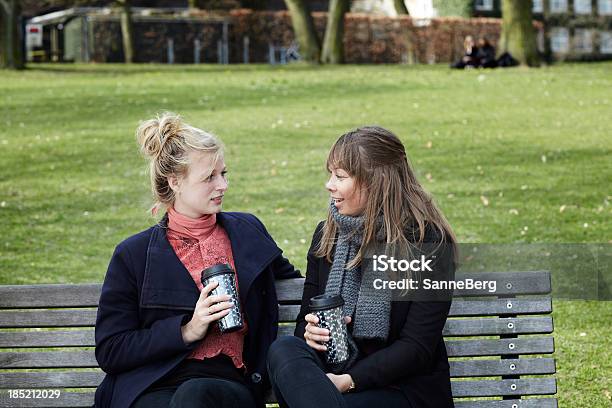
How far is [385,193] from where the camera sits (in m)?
4.31

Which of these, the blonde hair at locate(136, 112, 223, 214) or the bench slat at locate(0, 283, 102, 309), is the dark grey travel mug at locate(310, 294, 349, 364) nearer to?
the blonde hair at locate(136, 112, 223, 214)

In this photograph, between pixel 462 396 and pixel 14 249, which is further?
pixel 14 249

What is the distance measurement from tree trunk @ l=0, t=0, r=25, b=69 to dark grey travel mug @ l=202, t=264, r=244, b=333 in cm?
2486

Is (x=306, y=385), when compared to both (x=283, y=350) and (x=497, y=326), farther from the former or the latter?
(x=497, y=326)

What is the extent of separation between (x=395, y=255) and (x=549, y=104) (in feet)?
47.9

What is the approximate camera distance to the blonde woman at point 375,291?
4164mm

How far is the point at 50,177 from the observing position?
1270cm

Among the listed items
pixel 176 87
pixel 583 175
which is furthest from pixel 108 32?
pixel 583 175

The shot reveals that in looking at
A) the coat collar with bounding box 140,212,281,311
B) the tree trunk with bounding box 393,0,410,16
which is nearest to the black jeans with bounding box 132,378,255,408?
the coat collar with bounding box 140,212,281,311

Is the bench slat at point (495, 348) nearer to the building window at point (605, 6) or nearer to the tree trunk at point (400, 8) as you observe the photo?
the tree trunk at point (400, 8)

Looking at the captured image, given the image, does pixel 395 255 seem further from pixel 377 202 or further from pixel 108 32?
pixel 108 32

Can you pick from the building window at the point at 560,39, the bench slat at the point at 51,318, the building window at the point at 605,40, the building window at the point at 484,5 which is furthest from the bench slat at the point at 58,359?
the building window at the point at 484,5

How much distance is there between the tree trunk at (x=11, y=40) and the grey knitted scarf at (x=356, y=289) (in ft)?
81.1

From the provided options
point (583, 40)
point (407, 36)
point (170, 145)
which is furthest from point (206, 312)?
point (583, 40)
